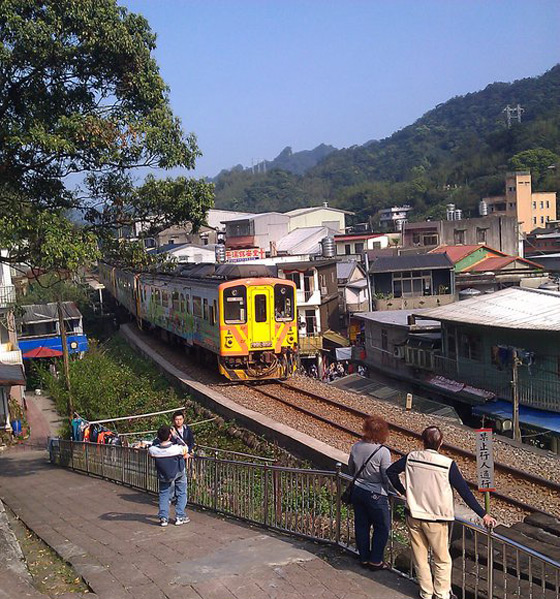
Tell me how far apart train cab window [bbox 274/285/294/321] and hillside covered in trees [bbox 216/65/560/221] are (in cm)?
5905

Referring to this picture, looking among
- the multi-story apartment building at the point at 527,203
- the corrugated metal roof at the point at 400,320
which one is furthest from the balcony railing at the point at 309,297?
the multi-story apartment building at the point at 527,203

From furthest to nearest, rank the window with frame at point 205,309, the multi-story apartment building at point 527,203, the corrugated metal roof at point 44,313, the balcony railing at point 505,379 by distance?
1. the multi-story apartment building at point 527,203
2. the corrugated metal roof at point 44,313
3. the window with frame at point 205,309
4. the balcony railing at point 505,379

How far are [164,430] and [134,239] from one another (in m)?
5.41

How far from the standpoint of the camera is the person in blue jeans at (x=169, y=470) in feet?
23.3

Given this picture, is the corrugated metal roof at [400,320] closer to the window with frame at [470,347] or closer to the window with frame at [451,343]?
the window with frame at [451,343]

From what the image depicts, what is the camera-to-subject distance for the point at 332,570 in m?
5.45

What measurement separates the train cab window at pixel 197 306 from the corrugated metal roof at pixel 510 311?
6729mm

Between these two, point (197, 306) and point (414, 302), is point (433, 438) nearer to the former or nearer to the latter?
point (197, 306)

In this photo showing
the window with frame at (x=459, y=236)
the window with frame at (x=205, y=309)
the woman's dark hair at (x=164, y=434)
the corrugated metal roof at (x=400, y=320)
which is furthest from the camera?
the window with frame at (x=459, y=236)

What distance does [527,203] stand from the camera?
6431 cm

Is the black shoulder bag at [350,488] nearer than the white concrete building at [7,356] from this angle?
Yes

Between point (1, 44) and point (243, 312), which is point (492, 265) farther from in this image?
point (1, 44)

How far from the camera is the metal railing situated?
4598 mm

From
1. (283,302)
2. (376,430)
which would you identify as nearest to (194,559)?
(376,430)
